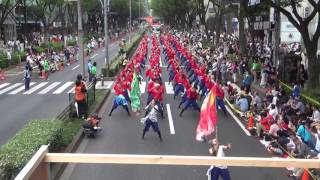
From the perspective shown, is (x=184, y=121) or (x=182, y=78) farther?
(x=182, y=78)

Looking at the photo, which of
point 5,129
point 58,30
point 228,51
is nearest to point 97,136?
point 5,129

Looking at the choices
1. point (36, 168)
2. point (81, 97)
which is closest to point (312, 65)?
point (81, 97)

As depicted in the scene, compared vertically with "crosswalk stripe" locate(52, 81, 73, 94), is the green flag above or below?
above

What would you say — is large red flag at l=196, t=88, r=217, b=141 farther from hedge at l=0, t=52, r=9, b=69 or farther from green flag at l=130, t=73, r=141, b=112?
hedge at l=0, t=52, r=9, b=69

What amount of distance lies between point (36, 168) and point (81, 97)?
636 inches

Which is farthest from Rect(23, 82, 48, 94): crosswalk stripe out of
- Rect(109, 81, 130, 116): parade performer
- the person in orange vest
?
the person in orange vest

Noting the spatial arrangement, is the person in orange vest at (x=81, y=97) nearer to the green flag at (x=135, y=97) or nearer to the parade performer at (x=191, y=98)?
the green flag at (x=135, y=97)

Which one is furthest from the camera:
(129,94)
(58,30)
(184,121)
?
(58,30)

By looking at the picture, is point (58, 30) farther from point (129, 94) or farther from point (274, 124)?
point (274, 124)

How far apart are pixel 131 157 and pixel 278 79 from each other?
24.9 metres

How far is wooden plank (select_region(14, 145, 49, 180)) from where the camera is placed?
12.1 ft

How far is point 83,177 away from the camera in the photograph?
12.9 metres

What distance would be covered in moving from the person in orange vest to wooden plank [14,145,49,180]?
15707mm

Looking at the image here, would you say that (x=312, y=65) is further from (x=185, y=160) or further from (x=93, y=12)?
(x=93, y=12)
